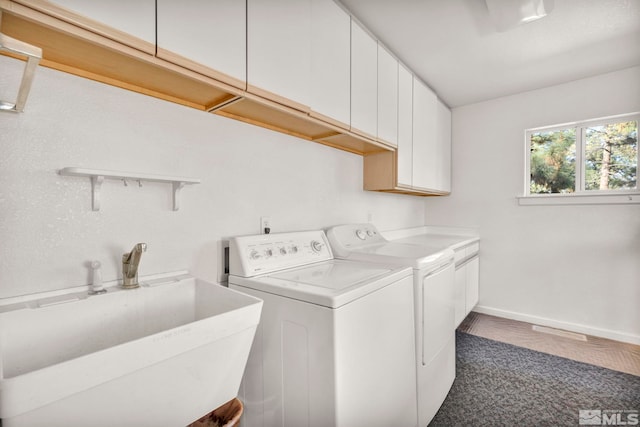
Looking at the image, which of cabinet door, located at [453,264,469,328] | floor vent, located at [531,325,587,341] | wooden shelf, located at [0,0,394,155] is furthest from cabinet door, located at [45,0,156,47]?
floor vent, located at [531,325,587,341]

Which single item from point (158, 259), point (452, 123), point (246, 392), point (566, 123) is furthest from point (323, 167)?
point (566, 123)

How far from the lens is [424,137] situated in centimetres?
279

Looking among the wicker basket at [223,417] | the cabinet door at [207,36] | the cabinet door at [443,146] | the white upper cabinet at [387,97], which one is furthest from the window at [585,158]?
the wicker basket at [223,417]

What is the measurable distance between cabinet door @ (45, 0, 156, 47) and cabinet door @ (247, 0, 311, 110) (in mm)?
378

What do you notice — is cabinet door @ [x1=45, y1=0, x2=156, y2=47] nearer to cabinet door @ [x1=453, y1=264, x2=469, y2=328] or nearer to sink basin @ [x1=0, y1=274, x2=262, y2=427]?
sink basin @ [x1=0, y1=274, x2=262, y2=427]

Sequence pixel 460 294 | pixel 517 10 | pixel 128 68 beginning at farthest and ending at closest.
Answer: pixel 460 294 → pixel 517 10 → pixel 128 68

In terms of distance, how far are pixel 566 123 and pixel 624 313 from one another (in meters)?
1.87

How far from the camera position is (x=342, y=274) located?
56.1 inches

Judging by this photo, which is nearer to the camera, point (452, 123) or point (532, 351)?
point (532, 351)

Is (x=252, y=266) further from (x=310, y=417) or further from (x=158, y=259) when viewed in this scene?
(x=310, y=417)

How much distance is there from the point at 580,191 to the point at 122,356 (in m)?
3.81

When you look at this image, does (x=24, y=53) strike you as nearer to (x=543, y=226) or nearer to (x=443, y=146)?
(x=443, y=146)

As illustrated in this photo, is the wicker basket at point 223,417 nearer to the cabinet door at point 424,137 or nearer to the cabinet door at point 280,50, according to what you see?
the cabinet door at point 280,50

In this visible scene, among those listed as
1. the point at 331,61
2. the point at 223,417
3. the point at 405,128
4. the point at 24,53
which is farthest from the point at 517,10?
the point at 223,417
